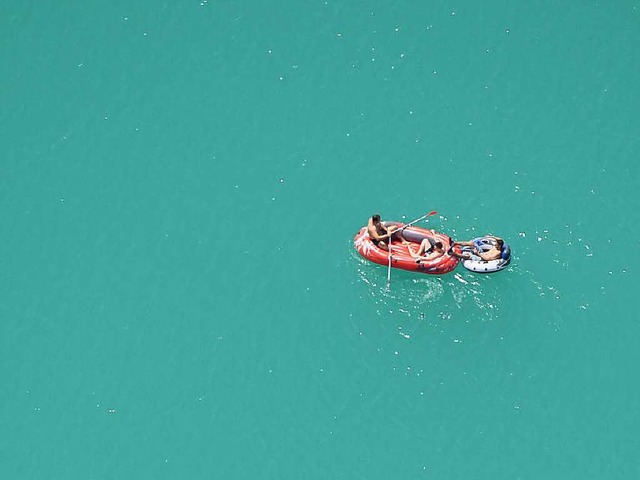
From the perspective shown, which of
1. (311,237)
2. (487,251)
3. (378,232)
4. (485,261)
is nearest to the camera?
(485,261)

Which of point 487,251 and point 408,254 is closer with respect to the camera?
point 487,251

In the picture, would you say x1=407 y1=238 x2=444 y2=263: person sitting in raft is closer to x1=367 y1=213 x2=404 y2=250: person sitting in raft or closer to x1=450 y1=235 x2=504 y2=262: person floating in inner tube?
x1=450 y1=235 x2=504 y2=262: person floating in inner tube

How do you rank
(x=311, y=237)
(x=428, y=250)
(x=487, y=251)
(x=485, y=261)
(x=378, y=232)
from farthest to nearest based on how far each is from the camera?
(x=311, y=237) < (x=428, y=250) < (x=378, y=232) < (x=487, y=251) < (x=485, y=261)

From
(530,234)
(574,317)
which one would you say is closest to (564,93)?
(530,234)

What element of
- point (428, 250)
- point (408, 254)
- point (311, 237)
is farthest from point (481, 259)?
point (311, 237)

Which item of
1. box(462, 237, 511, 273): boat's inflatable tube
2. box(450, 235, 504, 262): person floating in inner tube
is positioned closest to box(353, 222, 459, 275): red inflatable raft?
box(450, 235, 504, 262): person floating in inner tube

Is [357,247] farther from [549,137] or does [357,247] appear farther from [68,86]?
[68,86]

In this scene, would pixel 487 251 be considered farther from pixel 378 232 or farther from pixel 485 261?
pixel 378 232
